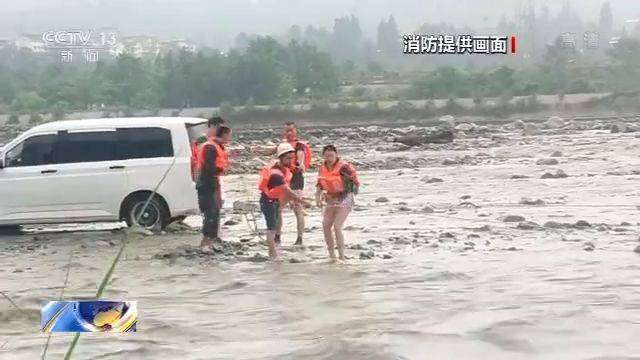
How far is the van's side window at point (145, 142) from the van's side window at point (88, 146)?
0.14 m

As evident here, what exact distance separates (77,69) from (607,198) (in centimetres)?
9577

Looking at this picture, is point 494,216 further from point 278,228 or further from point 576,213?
point 278,228

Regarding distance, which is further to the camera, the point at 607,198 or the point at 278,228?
the point at 607,198

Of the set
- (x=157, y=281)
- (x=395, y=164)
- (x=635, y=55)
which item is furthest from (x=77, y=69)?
(x=157, y=281)

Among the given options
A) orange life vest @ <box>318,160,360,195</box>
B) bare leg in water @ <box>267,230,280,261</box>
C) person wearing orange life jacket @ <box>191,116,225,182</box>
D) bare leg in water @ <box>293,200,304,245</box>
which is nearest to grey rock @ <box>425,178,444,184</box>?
person wearing orange life jacket @ <box>191,116,225,182</box>

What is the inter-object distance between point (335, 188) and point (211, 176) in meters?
1.94

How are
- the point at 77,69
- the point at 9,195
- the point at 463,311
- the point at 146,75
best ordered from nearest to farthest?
the point at 463,311 < the point at 9,195 < the point at 146,75 < the point at 77,69

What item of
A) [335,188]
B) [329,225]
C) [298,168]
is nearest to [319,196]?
[335,188]

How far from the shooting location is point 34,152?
1390 cm

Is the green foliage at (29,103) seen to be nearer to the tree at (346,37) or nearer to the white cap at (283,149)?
the tree at (346,37)

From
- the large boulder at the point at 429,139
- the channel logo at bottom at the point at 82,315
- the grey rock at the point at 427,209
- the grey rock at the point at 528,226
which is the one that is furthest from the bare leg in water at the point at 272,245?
the large boulder at the point at 429,139

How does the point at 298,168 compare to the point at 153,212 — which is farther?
the point at 153,212

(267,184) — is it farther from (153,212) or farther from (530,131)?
(530,131)

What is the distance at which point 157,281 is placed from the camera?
10.4 metres
